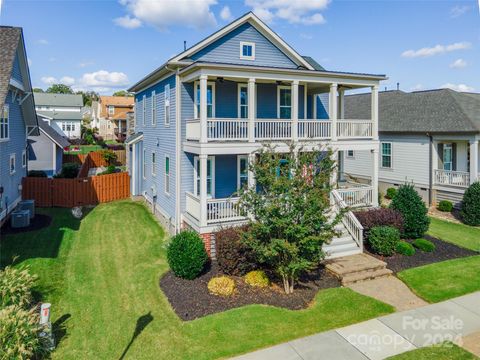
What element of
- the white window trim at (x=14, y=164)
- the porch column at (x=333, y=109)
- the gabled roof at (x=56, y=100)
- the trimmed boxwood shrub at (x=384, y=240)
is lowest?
the trimmed boxwood shrub at (x=384, y=240)

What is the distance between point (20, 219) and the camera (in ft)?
53.6

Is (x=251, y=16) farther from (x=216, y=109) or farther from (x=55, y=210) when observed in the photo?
(x=55, y=210)

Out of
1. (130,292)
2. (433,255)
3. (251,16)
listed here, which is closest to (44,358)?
(130,292)

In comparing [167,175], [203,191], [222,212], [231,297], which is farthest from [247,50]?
[231,297]

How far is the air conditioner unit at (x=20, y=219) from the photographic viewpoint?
1617cm

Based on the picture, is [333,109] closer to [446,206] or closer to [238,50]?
[238,50]

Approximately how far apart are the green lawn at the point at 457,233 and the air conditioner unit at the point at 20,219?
725 inches

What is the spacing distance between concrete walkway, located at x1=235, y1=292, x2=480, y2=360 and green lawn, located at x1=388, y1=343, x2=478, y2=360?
165 mm

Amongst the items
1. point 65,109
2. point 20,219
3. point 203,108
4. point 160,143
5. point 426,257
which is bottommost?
point 426,257

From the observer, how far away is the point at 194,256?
38.6 feet

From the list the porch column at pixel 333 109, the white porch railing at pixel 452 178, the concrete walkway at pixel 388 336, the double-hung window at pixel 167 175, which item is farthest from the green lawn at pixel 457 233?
the double-hung window at pixel 167 175

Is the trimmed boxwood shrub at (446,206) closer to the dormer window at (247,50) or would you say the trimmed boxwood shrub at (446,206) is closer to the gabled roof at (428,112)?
the gabled roof at (428,112)

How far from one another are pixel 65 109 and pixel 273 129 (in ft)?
230

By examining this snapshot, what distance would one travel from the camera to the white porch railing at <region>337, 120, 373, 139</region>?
17034mm
